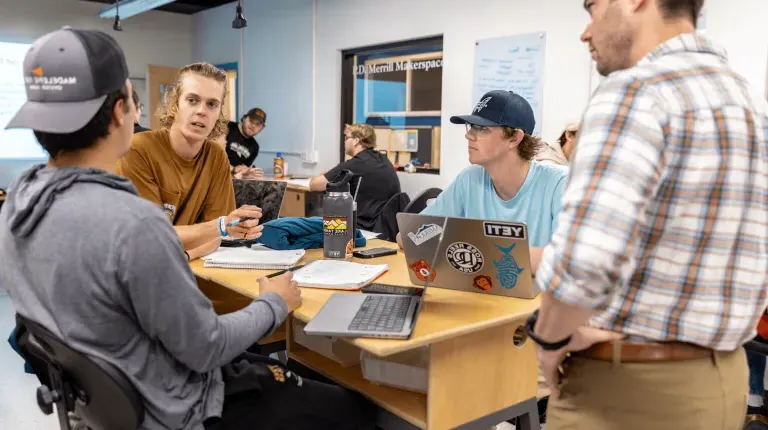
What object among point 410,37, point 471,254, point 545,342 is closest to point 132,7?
point 410,37

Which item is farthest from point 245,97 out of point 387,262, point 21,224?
point 21,224

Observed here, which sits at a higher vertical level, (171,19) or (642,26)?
(171,19)

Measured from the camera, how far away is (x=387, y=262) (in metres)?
2.07

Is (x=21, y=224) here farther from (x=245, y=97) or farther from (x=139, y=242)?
(x=245, y=97)

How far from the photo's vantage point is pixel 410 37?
5082mm

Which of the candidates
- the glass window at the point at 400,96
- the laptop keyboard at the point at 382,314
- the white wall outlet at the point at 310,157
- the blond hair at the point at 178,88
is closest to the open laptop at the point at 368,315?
the laptop keyboard at the point at 382,314

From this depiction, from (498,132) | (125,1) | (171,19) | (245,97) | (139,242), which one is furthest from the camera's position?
(171,19)

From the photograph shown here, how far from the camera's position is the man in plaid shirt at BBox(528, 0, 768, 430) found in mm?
871

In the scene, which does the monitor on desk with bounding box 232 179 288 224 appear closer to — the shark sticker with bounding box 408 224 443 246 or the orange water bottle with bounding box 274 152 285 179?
the shark sticker with bounding box 408 224 443 246

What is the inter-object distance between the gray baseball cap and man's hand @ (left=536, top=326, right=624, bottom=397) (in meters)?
0.94

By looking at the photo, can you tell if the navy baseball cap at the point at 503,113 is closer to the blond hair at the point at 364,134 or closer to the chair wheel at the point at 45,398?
the chair wheel at the point at 45,398

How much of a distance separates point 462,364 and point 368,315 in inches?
11.4

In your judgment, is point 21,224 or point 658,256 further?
point 21,224

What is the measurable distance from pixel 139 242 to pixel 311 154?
519 centimetres
